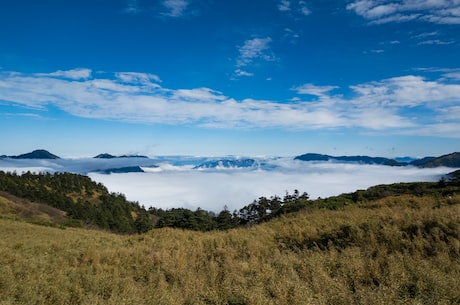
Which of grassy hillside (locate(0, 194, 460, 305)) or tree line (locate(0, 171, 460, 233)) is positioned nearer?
grassy hillside (locate(0, 194, 460, 305))

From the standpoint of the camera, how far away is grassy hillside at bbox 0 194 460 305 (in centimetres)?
633

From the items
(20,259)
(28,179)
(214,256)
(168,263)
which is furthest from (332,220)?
(28,179)

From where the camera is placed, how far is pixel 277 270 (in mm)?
8406

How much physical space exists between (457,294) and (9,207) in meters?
94.4

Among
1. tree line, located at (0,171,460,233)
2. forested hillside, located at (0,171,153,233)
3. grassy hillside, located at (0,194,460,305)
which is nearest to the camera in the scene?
grassy hillside, located at (0,194,460,305)

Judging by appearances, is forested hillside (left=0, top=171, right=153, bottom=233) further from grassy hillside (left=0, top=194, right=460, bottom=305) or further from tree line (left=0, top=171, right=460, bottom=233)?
grassy hillside (left=0, top=194, right=460, bottom=305)

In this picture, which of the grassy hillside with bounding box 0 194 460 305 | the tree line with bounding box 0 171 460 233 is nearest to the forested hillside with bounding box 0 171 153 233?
the tree line with bounding box 0 171 460 233

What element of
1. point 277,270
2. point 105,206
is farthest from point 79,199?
point 277,270

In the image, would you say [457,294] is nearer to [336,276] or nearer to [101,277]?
[336,276]

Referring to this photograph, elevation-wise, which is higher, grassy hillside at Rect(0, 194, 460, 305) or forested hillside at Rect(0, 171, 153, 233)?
grassy hillside at Rect(0, 194, 460, 305)

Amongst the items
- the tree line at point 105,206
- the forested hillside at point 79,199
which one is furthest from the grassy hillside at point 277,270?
the forested hillside at point 79,199

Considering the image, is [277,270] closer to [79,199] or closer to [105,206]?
[105,206]

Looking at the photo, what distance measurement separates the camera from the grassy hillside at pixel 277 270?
20.8 ft

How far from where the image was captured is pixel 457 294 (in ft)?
18.2
